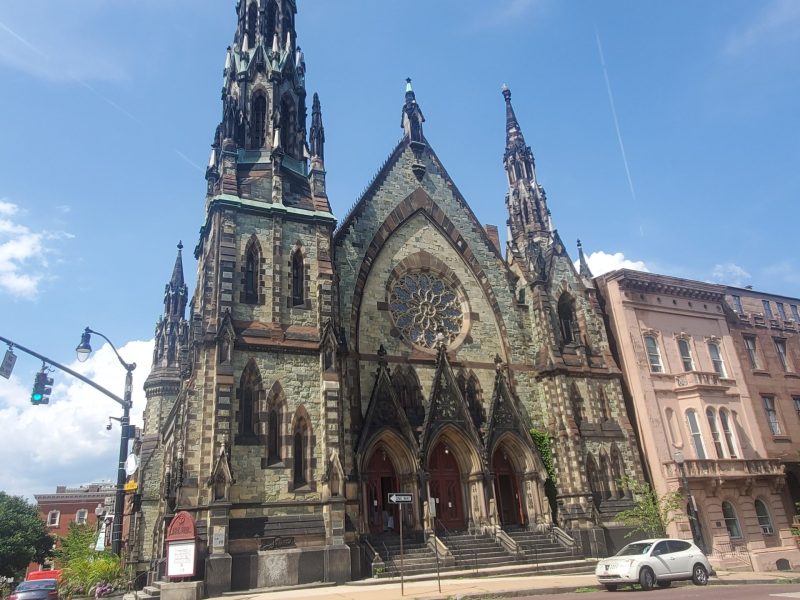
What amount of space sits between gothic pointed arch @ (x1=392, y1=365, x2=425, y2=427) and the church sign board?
32.0 ft

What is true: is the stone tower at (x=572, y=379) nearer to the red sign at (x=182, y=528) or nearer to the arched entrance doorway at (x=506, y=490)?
the arched entrance doorway at (x=506, y=490)

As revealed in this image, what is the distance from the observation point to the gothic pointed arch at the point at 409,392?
26314mm

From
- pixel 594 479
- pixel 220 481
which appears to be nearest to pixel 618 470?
pixel 594 479

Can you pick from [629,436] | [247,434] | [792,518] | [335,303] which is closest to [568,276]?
[629,436]

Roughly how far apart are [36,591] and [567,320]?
84.7 feet

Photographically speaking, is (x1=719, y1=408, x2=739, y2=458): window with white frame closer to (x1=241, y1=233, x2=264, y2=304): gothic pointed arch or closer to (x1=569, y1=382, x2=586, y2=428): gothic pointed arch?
(x1=569, y1=382, x2=586, y2=428): gothic pointed arch

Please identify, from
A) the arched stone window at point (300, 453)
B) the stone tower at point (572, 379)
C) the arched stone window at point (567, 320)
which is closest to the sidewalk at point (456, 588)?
the arched stone window at point (300, 453)

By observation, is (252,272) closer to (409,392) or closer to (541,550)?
(409,392)

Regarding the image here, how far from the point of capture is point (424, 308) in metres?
29.5

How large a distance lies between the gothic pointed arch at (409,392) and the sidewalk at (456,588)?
7.43m

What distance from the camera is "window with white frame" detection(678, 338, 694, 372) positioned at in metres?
33.4

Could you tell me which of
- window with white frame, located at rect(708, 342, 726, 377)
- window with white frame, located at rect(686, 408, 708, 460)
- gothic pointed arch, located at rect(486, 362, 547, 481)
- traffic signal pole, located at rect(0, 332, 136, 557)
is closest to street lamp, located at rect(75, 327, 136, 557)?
traffic signal pole, located at rect(0, 332, 136, 557)

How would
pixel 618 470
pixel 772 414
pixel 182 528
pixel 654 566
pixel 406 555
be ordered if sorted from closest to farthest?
1. pixel 654 566
2. pixel 182 528
3. pixel 406 555
4. pixel 618 470
5. pixel 772 414

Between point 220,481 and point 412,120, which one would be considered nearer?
point 220,481
